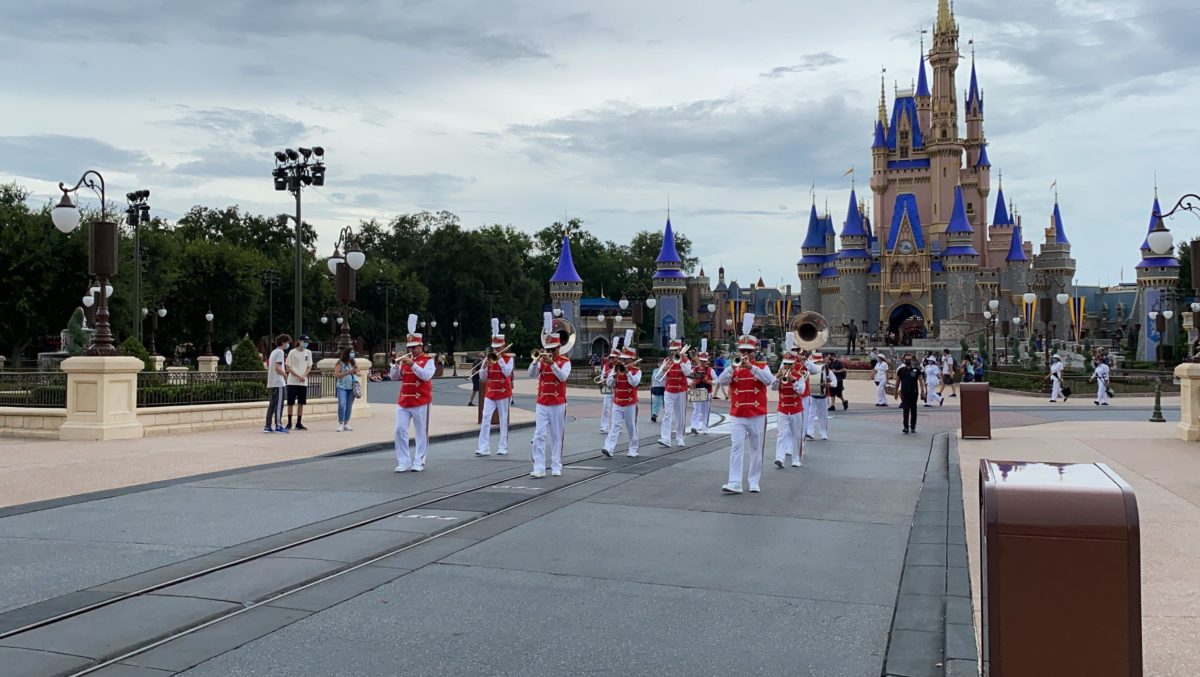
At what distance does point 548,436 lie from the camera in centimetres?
1311

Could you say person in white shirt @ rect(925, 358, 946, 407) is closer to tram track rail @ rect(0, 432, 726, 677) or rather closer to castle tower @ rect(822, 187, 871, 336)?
tram track rail @ rect(0, 432, 726, 677)

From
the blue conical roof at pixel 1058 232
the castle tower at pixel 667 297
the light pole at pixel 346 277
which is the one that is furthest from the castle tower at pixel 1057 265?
the light pole at pixel 346 277

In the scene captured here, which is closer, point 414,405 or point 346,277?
point 414,405

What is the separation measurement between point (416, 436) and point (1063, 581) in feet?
33.6

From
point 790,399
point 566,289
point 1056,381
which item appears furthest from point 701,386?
point 566,289

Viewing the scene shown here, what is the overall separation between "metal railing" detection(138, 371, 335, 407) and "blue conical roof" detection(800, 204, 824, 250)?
82182 millimetres

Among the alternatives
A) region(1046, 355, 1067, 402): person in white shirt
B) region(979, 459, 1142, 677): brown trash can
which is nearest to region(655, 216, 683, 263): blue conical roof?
region(1046, 355, 1067, 402): person in white shirt

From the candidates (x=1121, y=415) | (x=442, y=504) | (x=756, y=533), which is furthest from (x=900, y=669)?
(x=1121, y=415)

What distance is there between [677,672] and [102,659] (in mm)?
3015

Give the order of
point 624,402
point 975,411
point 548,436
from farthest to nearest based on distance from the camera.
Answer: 1. point 975,411
2. point 624,402
3. point 548,436

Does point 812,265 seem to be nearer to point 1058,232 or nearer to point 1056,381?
point 1058,232

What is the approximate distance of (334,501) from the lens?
10414mm

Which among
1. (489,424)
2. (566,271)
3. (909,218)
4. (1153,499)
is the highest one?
(909,218)

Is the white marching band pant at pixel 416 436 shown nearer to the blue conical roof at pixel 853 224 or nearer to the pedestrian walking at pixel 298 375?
the pedestrian walking at pixel 298 375
